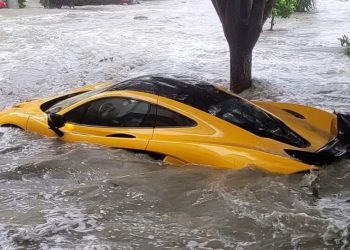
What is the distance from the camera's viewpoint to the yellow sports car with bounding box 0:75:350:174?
14.9ft

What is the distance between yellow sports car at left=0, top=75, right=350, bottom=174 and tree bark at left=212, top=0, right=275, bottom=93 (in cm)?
361

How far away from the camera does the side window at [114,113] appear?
5148 mm

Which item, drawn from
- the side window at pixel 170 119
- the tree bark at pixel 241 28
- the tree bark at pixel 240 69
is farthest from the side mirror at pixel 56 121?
the tree bark at pixel 240 69

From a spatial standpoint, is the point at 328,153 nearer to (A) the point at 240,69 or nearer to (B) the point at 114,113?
(B) the point at 114,113

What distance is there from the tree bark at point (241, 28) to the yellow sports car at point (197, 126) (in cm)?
361

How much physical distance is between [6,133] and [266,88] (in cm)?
577

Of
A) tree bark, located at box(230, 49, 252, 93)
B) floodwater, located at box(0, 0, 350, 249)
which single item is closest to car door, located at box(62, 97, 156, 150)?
floodwater, located at box(0, 0, 350, 249)

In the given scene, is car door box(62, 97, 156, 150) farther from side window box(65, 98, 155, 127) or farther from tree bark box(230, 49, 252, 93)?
tree bark box(230, 49, 252, 93)

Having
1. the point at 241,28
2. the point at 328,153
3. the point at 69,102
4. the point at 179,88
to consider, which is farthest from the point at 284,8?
the point at 328,153

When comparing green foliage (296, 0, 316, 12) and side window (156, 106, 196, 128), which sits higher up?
green foliage (296, 0, 316, 12)

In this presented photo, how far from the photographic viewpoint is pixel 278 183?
171 inches

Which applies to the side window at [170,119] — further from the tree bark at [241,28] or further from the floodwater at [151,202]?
the tree bark at [241,28]

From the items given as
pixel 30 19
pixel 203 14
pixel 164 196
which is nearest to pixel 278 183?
pixel 164 196

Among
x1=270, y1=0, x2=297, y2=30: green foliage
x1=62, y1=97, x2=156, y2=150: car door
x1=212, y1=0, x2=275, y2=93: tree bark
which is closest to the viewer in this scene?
x1=62, y1=97, x2=156, y2=150: car door
